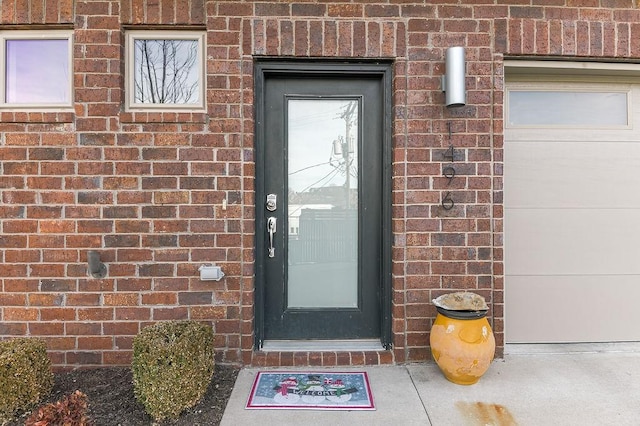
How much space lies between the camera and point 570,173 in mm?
3219

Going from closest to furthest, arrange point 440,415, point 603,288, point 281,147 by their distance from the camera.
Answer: point 440,415, point 281,147, point 603,288

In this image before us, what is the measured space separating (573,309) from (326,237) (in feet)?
7.04

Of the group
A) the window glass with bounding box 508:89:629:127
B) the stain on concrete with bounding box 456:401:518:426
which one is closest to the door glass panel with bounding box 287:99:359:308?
the stain on concrete with bounding box 456:401:518:426

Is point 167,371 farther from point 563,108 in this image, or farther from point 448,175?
point 563,108

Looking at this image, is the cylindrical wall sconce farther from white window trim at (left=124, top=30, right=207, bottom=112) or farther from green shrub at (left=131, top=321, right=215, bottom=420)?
green shrub at (left=131, top=321, right=215, bottom=420)

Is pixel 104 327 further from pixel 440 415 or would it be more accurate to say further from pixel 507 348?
pixel 507 348

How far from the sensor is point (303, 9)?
2859 mm

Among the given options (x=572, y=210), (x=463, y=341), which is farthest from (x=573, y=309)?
Answer: (x=463, y=341)

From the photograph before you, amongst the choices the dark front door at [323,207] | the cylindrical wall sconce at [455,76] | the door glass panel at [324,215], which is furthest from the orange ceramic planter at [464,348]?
the cylindrical wall sconce at [455,76]

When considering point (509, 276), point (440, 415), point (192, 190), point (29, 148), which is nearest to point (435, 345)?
point (440, 415)

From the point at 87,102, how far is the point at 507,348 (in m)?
3.73

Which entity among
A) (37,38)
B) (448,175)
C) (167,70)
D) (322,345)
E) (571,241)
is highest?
(37,38)

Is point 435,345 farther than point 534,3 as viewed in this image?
No

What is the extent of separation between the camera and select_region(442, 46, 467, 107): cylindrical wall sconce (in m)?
2.76
